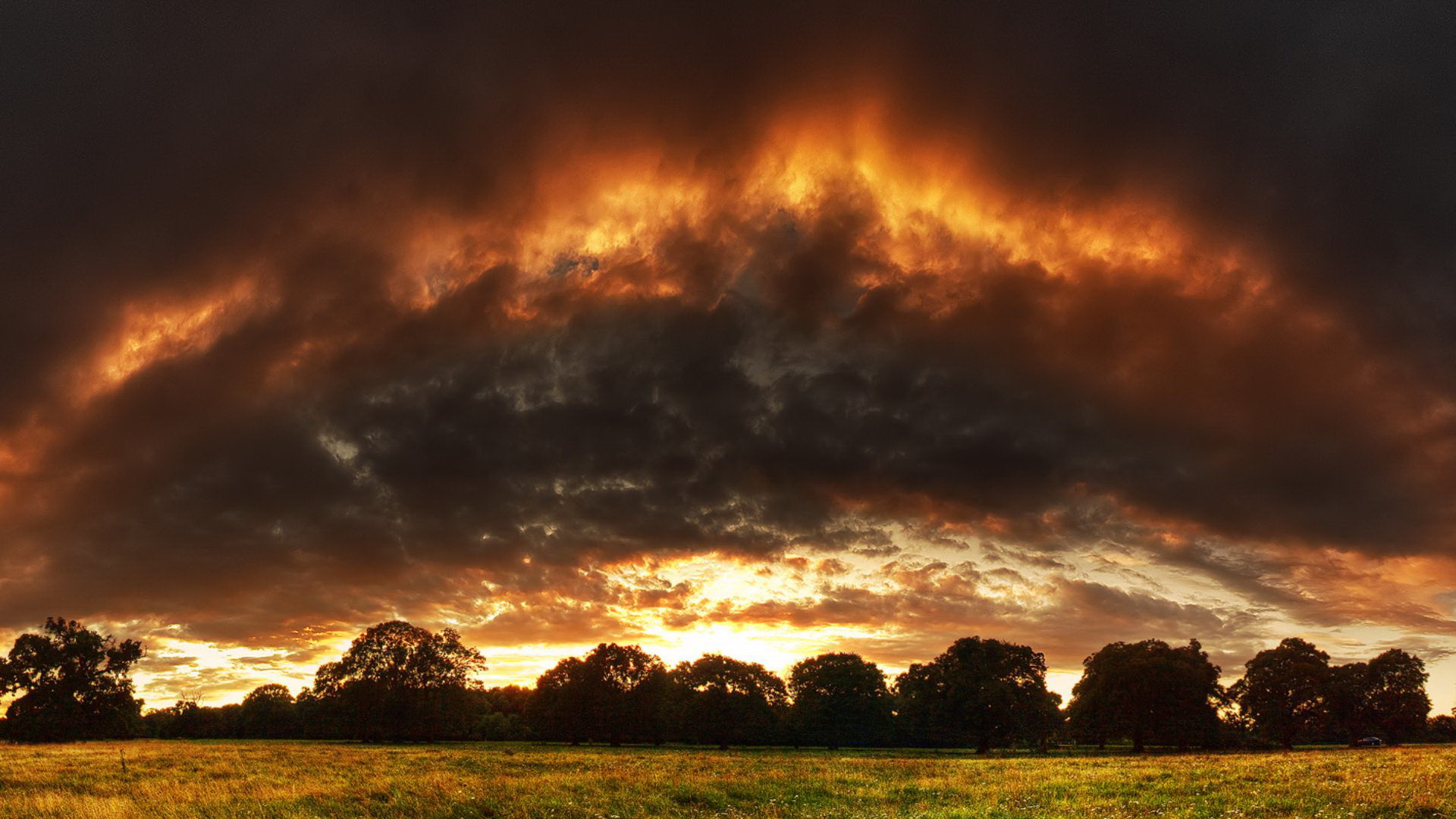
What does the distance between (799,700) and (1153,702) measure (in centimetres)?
5121

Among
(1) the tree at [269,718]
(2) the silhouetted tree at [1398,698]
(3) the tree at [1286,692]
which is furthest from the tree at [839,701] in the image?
(1) the tree at [269,718]

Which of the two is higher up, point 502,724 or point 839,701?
point 839,701

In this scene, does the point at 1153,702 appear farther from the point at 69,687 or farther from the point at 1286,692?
the point at 69,687

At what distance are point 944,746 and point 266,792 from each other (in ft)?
313

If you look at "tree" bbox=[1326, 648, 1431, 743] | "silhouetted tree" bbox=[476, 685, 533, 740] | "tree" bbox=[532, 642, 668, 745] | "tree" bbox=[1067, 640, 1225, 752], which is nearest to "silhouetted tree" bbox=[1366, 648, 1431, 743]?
"tree" bbox=[1326, 648, 1431, 743]

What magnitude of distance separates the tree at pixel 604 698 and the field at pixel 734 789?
67.9 meters

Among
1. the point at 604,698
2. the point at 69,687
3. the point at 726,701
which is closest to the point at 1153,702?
the point at 726,701

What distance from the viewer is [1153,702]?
81500 mm

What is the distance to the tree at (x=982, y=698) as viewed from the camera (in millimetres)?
84625

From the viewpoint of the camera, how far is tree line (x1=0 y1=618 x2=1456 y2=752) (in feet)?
276

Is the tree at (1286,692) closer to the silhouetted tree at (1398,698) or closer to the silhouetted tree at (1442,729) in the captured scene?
the silhouetted tree at (1398,698)

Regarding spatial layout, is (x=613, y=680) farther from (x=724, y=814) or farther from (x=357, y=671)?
(x=724, y=814)

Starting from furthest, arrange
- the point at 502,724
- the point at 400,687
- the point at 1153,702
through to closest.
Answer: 1. the point at 502,724
2. the point at 400,687
3. the point at 1153,702

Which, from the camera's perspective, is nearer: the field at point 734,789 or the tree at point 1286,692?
the field at point 734,789
